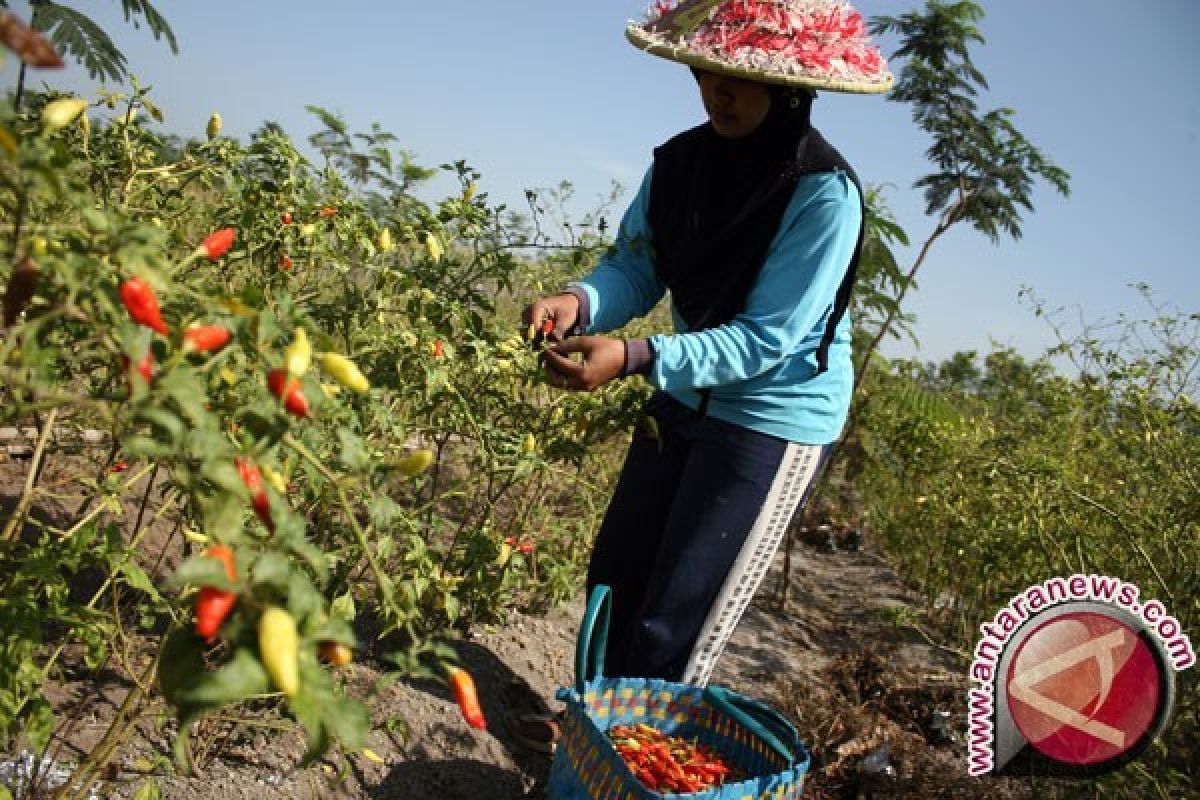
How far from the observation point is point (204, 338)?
849 millimetres

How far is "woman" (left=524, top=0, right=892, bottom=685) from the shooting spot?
1.90m

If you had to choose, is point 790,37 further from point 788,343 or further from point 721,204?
point 788,343

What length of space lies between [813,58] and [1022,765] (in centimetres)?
169

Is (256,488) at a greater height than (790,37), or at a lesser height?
lesser

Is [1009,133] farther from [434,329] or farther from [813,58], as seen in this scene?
[434,329]

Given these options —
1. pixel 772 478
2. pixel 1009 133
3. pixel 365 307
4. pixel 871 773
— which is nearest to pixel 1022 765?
pixel 871 773

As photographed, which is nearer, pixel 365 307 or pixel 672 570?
pixel 365 307

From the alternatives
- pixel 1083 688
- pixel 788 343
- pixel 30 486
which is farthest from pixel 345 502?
pixel 1083 688

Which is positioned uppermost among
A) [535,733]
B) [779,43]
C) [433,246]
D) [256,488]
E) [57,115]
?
[779,43]

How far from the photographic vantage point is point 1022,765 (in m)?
2.40

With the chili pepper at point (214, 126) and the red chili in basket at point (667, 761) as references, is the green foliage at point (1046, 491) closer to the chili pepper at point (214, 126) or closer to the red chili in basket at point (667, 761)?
the red chili in basket at point (667, 761)

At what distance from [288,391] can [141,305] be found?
132 millimetres

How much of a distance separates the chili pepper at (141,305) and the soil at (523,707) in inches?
15.5

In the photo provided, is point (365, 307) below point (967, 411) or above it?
below
